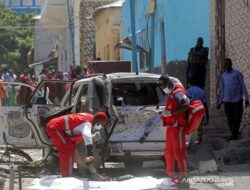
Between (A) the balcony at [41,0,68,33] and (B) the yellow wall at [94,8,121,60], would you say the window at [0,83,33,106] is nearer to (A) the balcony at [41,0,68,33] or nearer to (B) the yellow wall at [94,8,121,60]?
(B) the yellow wall at [94,8,121,60]

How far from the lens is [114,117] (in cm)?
1162

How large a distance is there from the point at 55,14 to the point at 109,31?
6.87 m

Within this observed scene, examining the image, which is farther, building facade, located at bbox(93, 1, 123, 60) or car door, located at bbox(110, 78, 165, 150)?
building facade, located at bbox(93, 1, 123, 60)

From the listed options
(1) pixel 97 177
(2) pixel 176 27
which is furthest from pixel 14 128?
(2) pixel 176 27

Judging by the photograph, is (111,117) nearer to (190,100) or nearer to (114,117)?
(114,117)

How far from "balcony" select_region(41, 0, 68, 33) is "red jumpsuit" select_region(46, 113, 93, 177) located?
26.1 meters

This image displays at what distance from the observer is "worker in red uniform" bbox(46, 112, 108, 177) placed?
10023 mm

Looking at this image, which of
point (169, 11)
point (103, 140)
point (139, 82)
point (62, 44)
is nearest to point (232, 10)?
point (169, 11)

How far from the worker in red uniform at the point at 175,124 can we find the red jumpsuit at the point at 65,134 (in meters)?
1.11

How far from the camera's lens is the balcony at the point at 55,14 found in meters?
36.2

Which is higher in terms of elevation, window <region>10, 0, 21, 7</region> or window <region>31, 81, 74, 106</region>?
window <region>10, 0, 21, 7</region>

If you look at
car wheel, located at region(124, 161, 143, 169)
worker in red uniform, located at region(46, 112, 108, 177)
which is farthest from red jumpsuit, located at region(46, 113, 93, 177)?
car wheel, located at region(124, 161, 143, 169)

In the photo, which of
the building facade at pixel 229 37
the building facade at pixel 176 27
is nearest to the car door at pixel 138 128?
the building facade at pixel 229 37

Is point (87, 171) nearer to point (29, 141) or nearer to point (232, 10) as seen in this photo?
point (29, 141)
